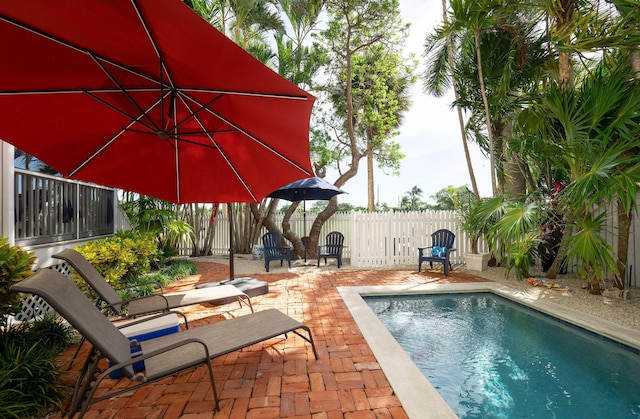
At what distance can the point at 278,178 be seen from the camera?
3426 millimetres

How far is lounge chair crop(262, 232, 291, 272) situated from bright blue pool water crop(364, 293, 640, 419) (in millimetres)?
3568

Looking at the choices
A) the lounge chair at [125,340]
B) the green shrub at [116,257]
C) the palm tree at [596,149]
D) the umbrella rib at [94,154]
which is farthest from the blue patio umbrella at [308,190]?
the lounge chair at [125,340]

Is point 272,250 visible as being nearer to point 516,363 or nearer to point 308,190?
point 308,190

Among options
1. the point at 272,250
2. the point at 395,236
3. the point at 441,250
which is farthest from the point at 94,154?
the point at 395,236

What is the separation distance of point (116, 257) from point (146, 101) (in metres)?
3.01

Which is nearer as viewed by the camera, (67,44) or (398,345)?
(67,44)

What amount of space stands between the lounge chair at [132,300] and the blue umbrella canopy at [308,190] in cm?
380

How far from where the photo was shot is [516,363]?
304cm

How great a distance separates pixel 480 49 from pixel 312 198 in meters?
5.41

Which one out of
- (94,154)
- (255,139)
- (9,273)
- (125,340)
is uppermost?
(255,139)

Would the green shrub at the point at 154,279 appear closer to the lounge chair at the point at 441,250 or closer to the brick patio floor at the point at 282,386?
the brick patio floor at the point at 282,386

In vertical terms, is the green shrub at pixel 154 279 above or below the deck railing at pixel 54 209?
below

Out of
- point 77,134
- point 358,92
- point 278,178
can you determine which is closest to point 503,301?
point 278,178

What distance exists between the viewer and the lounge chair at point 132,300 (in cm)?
301
